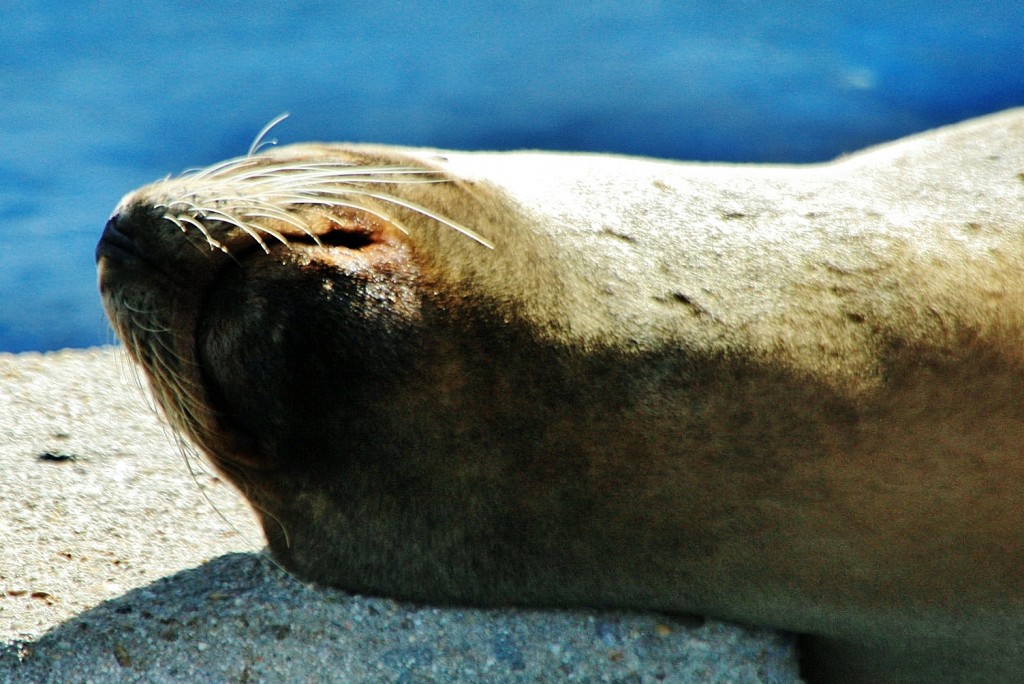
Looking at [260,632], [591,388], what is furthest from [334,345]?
[260,632]

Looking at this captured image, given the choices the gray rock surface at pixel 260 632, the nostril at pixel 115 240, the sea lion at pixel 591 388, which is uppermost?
the nostril at pixel 115 240

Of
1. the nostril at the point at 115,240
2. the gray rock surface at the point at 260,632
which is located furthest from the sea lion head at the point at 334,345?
the gray rock surface at the point at 260,632

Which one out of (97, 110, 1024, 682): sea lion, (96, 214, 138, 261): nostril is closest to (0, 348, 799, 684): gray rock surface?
(97, 110, 1024, 682): sea lion

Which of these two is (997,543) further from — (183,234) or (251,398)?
(183,234)

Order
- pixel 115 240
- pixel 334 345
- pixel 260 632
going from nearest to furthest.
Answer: pixel 334 345, pixel 115 240, pixel 260 632

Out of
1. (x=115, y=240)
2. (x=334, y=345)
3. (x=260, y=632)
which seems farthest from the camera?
(x=260, y=632)

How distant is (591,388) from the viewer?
2102 millimetres

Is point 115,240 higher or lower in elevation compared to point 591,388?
higher

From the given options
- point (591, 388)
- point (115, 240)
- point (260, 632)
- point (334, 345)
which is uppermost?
point (115, 240)

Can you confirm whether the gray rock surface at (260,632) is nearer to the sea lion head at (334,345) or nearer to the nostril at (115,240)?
the sea lion head at (334,345)

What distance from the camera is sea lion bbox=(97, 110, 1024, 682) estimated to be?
207 centimetres

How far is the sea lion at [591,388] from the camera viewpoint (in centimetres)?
207

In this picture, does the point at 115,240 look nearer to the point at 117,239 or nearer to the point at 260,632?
the point at 117,239

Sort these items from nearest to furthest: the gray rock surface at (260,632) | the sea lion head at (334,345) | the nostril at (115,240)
Answer: the sea lion head at (334,345), the nostril at (115,240), the gray rock surface at (260,632)
